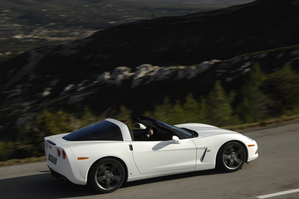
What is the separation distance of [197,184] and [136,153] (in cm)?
119

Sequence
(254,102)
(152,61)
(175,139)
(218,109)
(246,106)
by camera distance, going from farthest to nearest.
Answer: (152,61) < (246,106) < (254,102) < (218,109) < (175,139)

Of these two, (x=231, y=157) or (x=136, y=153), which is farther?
(x=231, y=157)

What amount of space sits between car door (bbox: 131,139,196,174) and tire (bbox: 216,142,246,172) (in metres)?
0.54

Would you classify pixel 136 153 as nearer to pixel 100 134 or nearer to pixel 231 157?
pixel 100 134

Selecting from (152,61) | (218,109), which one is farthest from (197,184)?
(152,61)

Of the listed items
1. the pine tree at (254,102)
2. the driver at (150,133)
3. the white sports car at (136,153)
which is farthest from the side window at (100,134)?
the pine tree at (254,102)

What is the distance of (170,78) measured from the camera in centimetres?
3097


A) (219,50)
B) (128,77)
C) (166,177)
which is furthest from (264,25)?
(166,177)

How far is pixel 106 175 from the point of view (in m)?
5.36

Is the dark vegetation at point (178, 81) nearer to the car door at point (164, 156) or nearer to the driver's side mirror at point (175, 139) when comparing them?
the car door at point (164, 156)

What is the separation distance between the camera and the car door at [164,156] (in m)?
5.60

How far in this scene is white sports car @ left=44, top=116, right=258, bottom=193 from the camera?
526 cm

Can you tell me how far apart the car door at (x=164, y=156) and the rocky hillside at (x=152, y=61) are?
17.0 metres

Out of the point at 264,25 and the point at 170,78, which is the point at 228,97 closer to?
the point at 170,78
